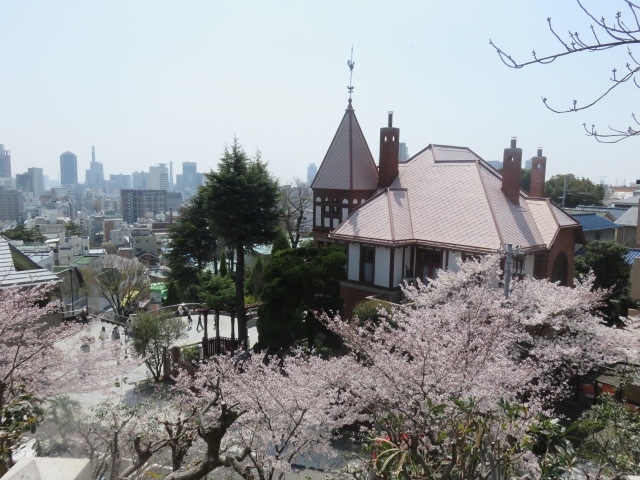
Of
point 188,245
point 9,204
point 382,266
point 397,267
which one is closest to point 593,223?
point 397,267

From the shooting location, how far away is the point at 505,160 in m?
18.4

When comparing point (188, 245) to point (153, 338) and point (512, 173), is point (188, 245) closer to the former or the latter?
point (153, 338)

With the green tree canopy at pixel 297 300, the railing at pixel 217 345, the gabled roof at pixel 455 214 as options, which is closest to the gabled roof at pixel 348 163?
the gabled roof at pixel 455 214

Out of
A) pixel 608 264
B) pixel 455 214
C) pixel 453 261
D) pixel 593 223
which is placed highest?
pixel 455 214

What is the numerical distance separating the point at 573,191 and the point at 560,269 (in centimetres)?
3639

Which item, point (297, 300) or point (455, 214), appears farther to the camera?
point (455, 214)

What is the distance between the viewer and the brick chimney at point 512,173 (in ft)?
59.7

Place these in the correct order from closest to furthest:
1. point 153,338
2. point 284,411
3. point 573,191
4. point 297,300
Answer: point 284,411, point 297,300, point 153,338, point 573,191

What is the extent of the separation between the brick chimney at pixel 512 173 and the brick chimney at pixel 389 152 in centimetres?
477

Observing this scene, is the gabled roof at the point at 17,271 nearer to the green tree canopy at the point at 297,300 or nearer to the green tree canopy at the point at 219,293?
the green tree canopy at the point at 297,300

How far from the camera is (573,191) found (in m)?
50.2

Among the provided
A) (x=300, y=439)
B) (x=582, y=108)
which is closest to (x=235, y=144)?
(x=300, y=439)

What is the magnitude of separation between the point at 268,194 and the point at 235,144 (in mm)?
2530

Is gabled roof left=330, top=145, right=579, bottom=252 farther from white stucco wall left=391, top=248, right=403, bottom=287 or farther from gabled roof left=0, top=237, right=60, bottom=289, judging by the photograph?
gabled roof left=0, top=237, right=60, bottom=289
